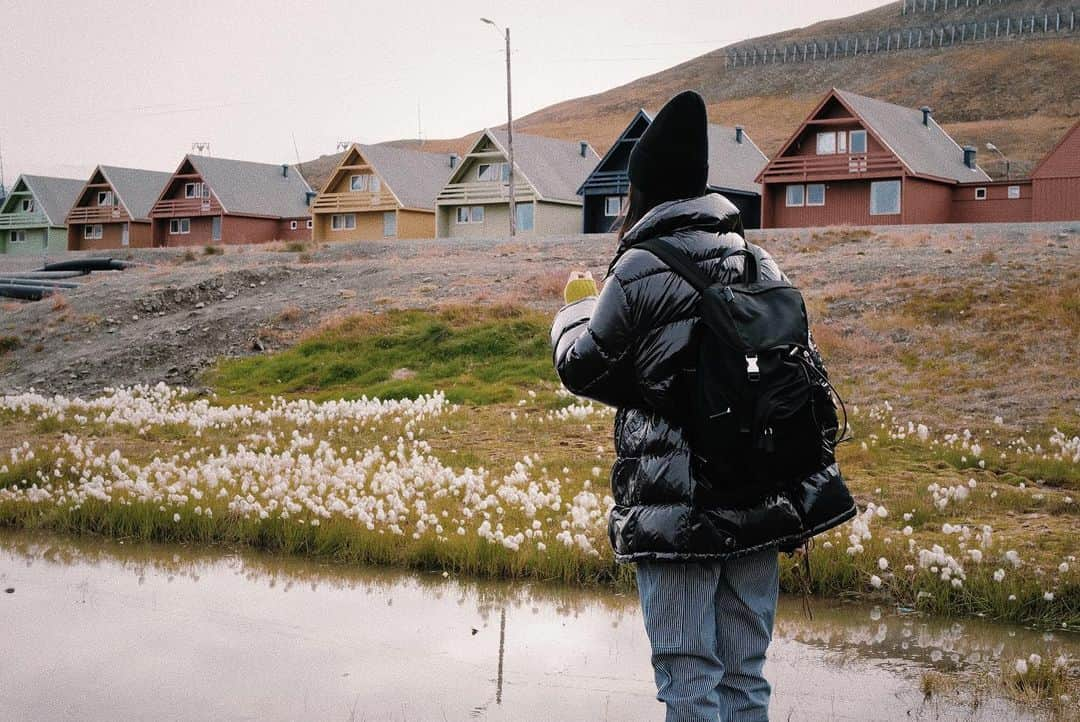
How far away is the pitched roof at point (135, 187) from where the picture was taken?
9169cm

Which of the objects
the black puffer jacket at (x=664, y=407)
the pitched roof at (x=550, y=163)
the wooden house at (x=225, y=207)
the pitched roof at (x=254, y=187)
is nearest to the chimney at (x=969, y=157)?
the pitched roof at (x=550, y=163)

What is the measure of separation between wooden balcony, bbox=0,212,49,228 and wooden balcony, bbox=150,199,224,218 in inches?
644

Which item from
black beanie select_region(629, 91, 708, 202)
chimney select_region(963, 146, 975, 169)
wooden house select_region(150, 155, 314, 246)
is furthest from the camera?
wooden house select_region(150, 155, 314, 246)

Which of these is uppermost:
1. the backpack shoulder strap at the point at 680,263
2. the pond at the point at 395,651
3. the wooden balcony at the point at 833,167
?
the wooden balcony at the point at 833,167

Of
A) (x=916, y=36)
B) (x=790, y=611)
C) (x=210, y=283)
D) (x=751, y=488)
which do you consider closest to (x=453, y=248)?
(x=210, y=283)

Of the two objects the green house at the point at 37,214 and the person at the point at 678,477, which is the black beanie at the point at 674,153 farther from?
the green house at the point at 37,214

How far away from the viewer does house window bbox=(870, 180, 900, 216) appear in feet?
193

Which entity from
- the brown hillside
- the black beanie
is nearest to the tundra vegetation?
the black beanie

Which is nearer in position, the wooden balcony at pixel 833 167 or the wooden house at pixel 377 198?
the wooden balcony at pixel 833 167

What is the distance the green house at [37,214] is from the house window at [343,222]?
2937 cm

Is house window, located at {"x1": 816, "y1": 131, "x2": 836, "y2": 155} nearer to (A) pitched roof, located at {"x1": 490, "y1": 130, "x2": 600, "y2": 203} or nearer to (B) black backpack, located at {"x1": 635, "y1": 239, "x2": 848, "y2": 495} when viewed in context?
(A) pitched roof, located at {"x1": 490, "y1": 130, "x2": 600, "y2": 203}

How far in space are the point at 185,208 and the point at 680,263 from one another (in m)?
86.5

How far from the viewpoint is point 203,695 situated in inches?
252

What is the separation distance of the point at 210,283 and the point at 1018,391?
70.7 feet
